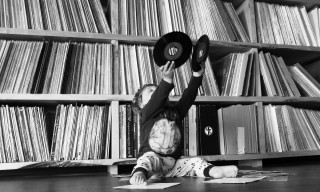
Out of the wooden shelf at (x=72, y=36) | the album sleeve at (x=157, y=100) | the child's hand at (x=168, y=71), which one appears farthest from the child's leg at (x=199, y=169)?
the wooden shelf at (x=72, y=36)

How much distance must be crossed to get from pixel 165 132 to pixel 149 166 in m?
0.22

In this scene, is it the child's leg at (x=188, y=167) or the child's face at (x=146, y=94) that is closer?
the child's leg at (x=188, y=167)

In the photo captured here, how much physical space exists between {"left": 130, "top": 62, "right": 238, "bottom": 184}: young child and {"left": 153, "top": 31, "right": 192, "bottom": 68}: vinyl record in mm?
43

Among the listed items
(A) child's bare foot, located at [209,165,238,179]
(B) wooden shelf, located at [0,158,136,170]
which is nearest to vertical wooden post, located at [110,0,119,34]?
(B) wooden shelf, located at [0,158,136,170]

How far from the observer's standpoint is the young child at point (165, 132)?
131cm

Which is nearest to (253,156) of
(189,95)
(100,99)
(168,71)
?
(189,95)

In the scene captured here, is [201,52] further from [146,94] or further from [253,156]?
[253,156]

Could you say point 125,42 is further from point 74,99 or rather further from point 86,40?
point 74,99

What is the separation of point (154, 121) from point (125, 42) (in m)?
0.53

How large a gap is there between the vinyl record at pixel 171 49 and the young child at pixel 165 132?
43mm

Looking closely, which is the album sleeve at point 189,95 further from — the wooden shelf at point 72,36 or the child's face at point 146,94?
the wooden shelf at point 72,36

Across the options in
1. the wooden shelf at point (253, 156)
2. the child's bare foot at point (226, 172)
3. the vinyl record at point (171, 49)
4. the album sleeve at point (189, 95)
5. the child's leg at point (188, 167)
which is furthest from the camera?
the wooden shelf at point (253, 156)

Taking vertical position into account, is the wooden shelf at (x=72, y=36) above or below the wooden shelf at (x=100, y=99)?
above

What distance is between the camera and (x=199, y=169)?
1274 millimetres
